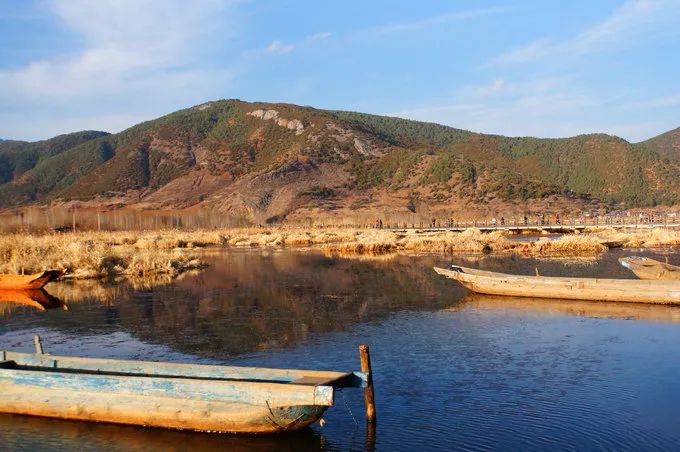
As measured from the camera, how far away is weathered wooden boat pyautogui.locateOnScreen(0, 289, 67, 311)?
2747 cm

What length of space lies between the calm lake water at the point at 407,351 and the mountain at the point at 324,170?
7664 cm

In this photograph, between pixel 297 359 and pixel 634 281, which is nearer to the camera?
pixel 297 359

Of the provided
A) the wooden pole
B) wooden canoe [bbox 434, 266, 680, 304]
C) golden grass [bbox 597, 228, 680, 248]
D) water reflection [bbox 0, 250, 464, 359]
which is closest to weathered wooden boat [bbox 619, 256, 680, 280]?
wooden canoe [bbox 434, 266, 680, 304]

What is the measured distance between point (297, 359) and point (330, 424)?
15.0ft

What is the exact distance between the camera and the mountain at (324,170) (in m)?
113

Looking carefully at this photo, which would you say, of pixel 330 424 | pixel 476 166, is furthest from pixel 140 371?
pixel 476 166

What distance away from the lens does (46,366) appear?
13977 millimetres

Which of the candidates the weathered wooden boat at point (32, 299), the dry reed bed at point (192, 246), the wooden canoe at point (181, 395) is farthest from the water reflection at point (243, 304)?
the wooden canoe at point (181, 395)

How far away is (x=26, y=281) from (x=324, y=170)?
10053 centimetres

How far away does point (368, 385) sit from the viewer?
1188 cm

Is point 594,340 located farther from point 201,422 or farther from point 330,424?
point 201,422

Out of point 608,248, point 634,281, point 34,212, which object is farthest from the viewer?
point 34,212

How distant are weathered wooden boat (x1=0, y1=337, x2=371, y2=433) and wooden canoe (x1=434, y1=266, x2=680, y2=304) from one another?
1633 cm

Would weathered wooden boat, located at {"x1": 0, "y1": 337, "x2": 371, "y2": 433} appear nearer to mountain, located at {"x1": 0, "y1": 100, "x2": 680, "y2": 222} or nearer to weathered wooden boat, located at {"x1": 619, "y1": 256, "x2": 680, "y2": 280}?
weathered wooden boat, located at {"x1": 619, "y1": 256, "x2": 680, "y2": 280}
